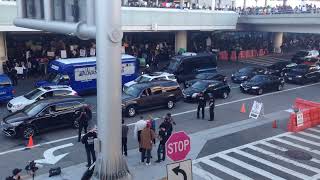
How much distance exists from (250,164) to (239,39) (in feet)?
132

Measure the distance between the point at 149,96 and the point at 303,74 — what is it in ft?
50.9

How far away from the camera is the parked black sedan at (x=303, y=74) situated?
103 feet

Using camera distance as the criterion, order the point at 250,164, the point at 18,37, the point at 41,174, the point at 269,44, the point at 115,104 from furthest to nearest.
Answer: the point at 269,44
the point at 18,37
the point at 250,164
the point at 41,174
the point at 115,104

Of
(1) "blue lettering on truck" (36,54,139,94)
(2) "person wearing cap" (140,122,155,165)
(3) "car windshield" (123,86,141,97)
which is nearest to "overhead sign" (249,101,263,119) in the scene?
(3) "car windshield" (123,86,141,97)

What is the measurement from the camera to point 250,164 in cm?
1487

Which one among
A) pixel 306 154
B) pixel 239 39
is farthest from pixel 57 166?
pixel 239 39

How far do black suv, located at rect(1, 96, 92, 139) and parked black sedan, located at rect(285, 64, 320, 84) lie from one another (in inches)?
754

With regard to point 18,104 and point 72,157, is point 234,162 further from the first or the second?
point 18,104

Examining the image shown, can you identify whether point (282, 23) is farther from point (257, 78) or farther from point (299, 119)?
point (299, 119)

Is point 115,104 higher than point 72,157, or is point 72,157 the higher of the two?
point 115,104

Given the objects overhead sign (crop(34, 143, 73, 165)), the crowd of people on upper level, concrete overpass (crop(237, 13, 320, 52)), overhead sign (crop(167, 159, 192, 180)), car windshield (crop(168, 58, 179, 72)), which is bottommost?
overhead sign (crop(34, 143, 73, 165))

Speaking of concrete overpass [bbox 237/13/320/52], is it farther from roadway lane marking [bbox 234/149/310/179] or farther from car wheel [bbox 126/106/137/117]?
roadway lane marking [bbox 234/149/310/179]

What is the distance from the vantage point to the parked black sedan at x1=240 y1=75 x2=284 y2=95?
27.2 m

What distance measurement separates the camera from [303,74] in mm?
31281
